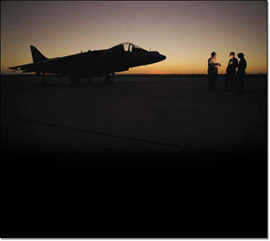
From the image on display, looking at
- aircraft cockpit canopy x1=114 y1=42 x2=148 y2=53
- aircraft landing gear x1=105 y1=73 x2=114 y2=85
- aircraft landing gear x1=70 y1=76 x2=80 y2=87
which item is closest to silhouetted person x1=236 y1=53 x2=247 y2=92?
aircraft cockpit canopy x1=114 y1=42 x2=148 y2=53

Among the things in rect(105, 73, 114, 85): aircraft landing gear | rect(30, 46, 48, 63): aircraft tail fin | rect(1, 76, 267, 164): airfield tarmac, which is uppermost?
rect(30, 46, 48, 63): aircraft tail fin

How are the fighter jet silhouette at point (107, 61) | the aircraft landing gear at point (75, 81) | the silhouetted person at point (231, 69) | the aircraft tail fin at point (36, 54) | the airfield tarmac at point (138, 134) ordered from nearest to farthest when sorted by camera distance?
the airfield tarmac at point (138, 134), the silhouetted person at point (231, 69), the fighter jet silhouette at point (107, 61), the aircraft landing gear at point (75, 81), the aircraft tail fin at point (36, 54)

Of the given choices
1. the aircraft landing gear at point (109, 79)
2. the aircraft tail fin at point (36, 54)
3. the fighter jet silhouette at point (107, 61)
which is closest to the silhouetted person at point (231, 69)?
the fighter jet silhouette at point (107, 61)

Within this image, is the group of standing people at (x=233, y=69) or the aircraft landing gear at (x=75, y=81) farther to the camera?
the aircraft landing gear at (x=75, y=81)

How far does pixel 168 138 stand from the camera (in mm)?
2869

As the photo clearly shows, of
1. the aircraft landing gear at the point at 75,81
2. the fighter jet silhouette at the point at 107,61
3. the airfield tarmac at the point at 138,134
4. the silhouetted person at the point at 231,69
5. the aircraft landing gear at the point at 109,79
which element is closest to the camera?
the airfield tarmac at the point at 138,134

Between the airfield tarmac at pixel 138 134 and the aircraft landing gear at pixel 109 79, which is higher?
the aircraft landing gear at pixel 109 79

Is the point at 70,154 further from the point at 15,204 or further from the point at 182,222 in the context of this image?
the point at 182,222

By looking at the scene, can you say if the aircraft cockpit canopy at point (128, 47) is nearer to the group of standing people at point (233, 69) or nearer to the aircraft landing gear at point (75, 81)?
the aircraft landing gear at point (75, 81)

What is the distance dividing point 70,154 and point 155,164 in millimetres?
1126

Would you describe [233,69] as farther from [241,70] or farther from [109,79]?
[109,79]

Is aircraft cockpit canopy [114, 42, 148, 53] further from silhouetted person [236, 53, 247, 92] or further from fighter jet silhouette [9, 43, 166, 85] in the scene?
silhouetted person [236, 53, 247, 92]

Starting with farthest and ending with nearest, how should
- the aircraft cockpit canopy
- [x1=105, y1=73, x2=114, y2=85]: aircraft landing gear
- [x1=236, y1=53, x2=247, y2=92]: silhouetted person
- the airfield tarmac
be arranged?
[x1=105, y1=73, x2=114, y2=85]: aircraft landing gear → the aircraft cockpit canopy → [x1=236, y1=53, x2=247, y2=92]: silhouetted person → the airfield tarmac

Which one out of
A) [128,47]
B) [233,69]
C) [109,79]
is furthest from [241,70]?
[109,79]
